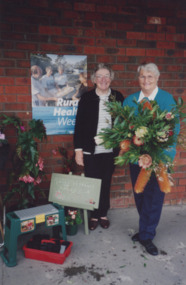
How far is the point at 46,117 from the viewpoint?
3.07 meters

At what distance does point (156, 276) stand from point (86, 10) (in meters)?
2.74

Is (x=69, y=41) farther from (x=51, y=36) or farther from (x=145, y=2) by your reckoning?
(x=145, y=2)

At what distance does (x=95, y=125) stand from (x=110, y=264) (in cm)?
130

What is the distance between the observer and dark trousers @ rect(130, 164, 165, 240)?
8.07 ft

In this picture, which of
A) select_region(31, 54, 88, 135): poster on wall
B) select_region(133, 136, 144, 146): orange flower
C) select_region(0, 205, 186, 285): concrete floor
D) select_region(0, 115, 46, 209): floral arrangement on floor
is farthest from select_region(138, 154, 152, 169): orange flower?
select_region(31, 54, 88, 135): poster on wall

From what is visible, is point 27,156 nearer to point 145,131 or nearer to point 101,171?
point 101,171

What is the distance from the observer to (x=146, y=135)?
6.61 feet

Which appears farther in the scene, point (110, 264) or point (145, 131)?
point (110, 264)

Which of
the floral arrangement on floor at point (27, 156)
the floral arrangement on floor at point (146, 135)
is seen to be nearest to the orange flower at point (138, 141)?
the floral arrangement on floor at point (146, 135)

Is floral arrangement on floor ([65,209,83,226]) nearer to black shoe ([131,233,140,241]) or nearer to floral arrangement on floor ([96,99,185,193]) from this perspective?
black shoe ([131,233,140,241])

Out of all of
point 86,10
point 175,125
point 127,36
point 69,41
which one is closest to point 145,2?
point 127,36

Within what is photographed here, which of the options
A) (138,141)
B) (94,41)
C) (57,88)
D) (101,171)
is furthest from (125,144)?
(94,41)

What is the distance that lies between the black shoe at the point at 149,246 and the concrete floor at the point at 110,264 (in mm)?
40

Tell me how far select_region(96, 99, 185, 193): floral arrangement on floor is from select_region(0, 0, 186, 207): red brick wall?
1167 mm
